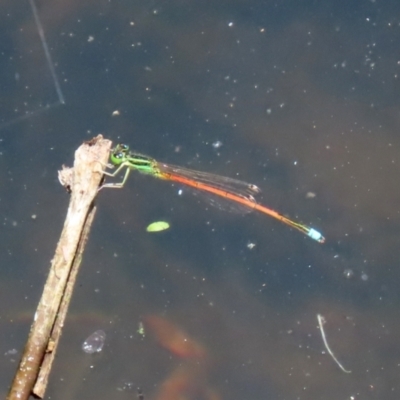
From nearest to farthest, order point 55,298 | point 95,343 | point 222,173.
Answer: point 55,298 < point 95,343 < point 222,173

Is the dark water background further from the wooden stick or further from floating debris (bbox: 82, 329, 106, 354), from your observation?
the wooden stick

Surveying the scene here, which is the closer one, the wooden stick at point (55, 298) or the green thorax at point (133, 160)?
the wooden stick at point (55, 298)

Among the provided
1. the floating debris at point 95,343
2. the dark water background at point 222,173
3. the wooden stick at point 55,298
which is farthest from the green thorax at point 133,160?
the floating debris at point 95,343

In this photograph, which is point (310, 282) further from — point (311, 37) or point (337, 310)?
point (311, 37)

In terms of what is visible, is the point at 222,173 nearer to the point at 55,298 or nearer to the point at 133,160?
the point at 133,160

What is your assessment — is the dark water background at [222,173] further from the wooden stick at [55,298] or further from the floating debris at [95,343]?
the wooden stick at [55,298]

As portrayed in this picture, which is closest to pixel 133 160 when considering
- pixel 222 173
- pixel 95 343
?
pixel 222 173
